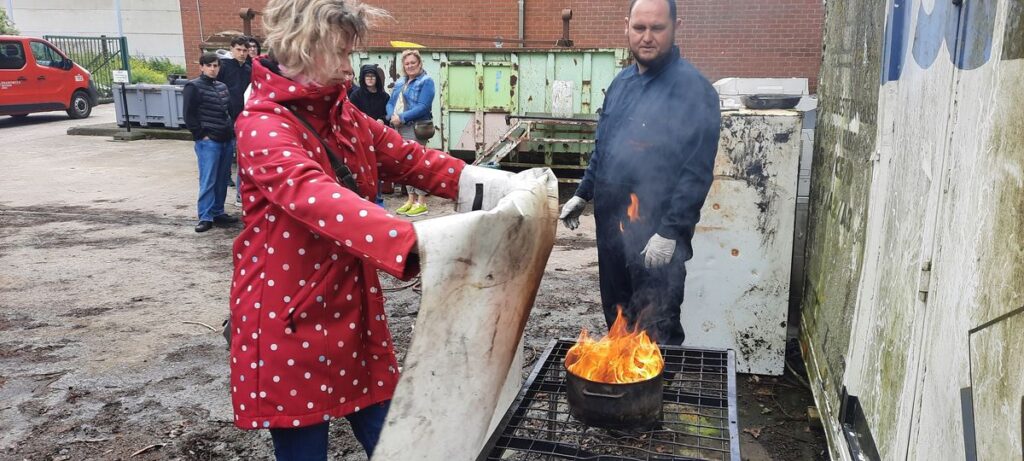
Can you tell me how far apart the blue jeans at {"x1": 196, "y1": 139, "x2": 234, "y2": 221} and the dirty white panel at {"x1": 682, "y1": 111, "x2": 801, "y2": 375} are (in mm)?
5741

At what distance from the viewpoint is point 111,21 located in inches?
1228

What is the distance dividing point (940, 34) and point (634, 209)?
1.81 m

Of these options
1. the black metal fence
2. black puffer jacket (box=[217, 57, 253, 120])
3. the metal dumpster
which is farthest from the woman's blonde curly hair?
the black metal fence

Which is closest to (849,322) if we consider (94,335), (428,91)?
(94,335)

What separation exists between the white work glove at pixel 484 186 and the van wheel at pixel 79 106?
66.7ft

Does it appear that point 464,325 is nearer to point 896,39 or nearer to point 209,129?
point 896,39

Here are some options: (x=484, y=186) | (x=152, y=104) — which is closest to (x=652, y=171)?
(x=484, y=186)

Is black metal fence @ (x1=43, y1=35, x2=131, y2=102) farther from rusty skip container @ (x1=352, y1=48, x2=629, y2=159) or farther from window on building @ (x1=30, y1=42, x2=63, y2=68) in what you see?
rusty skip container @ (x1=352, y1=48, x2=629, y2=159)

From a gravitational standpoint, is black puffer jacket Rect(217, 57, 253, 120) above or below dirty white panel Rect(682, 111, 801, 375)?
above

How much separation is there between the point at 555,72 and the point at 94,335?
7.36 m

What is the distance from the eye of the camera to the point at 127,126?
52.4 feet

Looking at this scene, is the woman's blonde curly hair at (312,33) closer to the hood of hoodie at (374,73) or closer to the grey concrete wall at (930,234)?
the grey concrete wall at (930,234)

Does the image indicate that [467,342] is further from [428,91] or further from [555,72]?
[555,72]

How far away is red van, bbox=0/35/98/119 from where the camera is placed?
17281 millimetres
